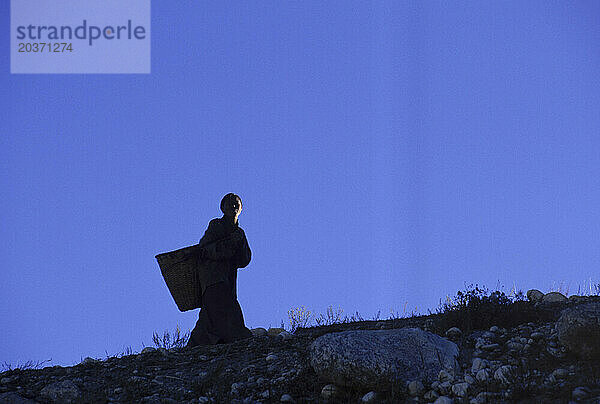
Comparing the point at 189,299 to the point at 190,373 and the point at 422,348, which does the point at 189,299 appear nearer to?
the point at 190,373

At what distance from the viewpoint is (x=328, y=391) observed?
7309mm

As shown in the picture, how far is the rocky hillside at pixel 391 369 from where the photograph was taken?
6852 millimetres

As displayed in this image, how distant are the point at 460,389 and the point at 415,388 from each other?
0.44m

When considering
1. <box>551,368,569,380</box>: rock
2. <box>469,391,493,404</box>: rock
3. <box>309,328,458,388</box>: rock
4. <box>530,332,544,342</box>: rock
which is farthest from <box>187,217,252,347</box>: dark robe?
<box>551,368,569,380</box>: rock

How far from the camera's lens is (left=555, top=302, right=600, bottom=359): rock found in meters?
6.98

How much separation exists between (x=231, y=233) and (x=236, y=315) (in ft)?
3.96

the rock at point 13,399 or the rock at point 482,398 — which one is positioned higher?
the rock at point 13,399

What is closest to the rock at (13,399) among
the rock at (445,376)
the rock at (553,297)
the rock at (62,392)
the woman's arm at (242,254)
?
the rock at (62,392)

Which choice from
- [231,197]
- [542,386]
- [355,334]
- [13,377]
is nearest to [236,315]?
[231,197]

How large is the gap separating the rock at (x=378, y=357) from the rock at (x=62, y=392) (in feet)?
8.22

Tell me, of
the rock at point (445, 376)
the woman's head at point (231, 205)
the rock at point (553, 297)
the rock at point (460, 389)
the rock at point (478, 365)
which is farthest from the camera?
the woman's head at point (231, 205)

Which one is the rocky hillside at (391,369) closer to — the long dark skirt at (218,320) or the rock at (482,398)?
the rock at (482,398)

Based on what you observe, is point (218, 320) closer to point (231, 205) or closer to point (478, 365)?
point (231, 205)

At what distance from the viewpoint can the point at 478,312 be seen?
30.5 feet
